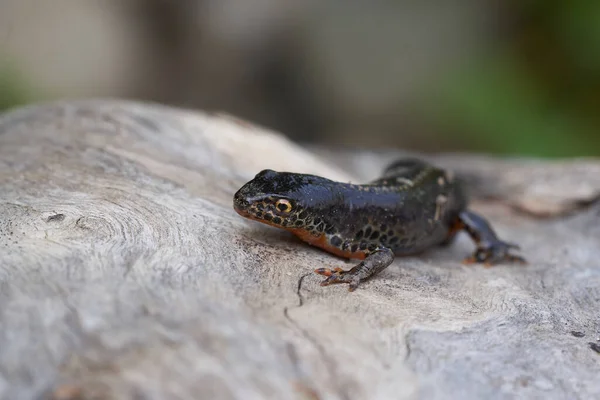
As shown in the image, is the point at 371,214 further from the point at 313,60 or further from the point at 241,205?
the point at 313,60

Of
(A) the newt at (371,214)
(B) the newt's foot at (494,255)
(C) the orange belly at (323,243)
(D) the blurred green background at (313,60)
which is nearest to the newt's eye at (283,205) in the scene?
(A) the newt at (371,214)

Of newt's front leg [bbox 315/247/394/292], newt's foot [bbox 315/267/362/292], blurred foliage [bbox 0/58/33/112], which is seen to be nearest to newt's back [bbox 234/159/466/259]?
newt's front leg [bbox 315/247/394/292]

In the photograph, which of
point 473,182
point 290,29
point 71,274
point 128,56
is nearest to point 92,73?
point 128,56

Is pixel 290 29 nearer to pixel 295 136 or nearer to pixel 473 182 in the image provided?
pixel 295 136

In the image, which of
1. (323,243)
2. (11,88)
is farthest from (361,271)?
(11,88)

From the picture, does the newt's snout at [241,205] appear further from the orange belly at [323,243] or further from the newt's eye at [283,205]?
the orange belly at [323,243]

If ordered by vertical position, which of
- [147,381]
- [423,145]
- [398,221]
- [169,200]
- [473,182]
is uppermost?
[423,145]

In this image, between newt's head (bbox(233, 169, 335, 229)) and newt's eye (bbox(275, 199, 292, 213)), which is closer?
newt's head (bbox(233, 169, 335, 229))

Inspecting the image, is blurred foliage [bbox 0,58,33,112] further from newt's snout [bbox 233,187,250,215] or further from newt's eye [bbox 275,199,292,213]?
newt's eye [bbox 275,199,292,213]
